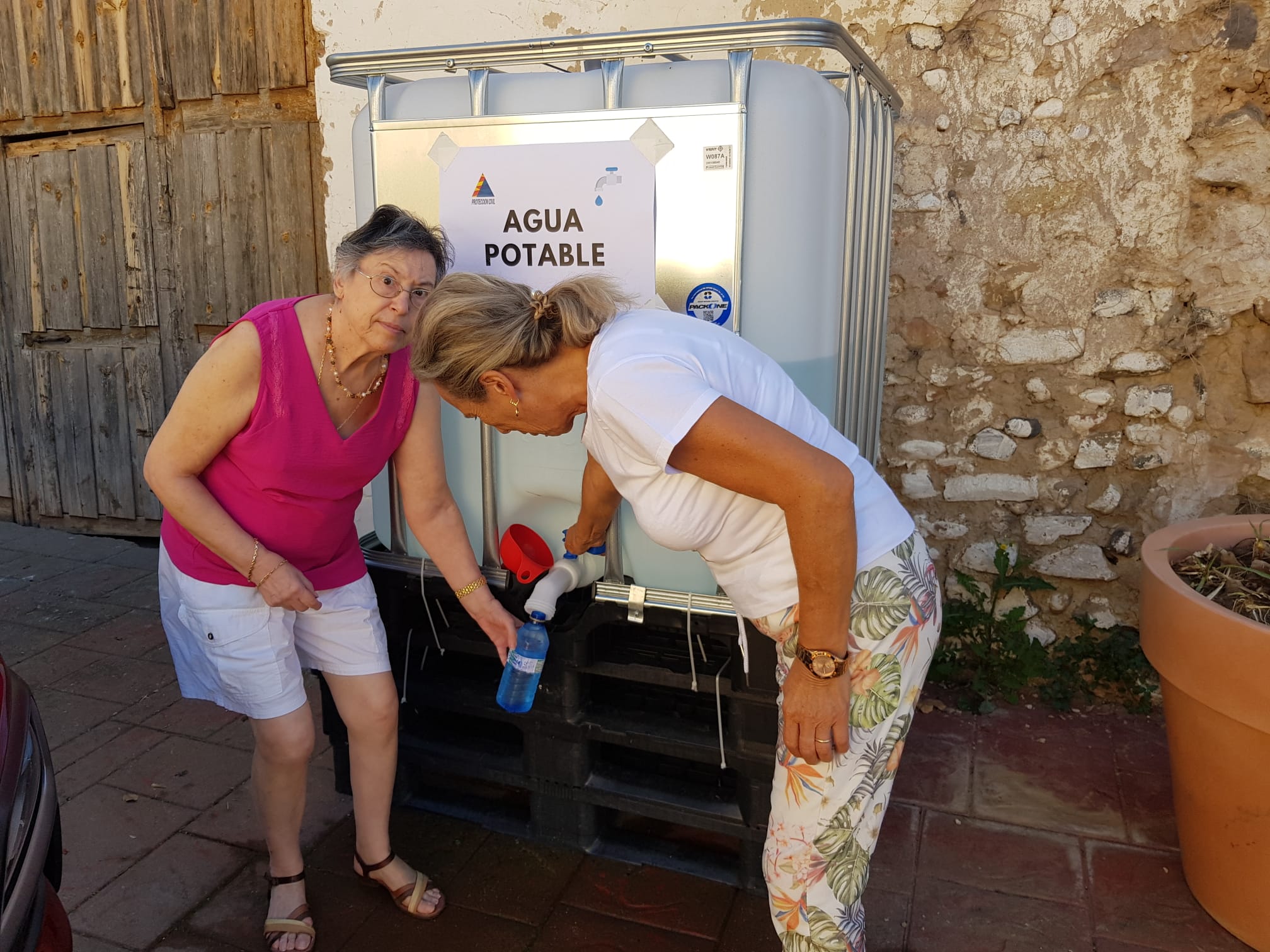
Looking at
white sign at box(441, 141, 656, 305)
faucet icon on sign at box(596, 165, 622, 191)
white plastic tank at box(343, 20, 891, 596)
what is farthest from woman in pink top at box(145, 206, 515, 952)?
faucet icon on sign at box(596, 165, 622, 191)

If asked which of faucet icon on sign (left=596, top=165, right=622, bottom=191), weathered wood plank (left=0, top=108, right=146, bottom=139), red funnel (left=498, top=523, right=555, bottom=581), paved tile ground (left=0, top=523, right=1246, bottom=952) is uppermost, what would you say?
weathered wood plank (left=0, top=108, right=146, bottom=139)

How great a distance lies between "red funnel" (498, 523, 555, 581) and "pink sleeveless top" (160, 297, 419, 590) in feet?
1.16

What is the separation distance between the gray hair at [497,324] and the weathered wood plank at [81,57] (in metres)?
4.21

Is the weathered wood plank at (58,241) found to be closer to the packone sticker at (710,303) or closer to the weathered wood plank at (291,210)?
the weathered wood plank at (291,210)

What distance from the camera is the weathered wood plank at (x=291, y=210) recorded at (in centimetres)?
448

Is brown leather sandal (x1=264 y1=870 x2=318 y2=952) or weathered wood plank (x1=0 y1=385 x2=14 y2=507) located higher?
weathered wood plank (x1=0 y1=385 x2=14 y2=507)

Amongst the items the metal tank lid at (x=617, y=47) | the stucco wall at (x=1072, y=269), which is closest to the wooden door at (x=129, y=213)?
the stucco wall at (x=1072, y=269)

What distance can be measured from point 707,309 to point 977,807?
180 cm

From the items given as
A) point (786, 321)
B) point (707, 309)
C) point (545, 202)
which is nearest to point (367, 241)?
point (545, 202)

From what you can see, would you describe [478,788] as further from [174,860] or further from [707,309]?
[707,309]

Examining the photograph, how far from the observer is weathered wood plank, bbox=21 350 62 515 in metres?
5.53

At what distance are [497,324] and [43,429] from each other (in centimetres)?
494

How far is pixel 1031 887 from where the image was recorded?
8.64 feet

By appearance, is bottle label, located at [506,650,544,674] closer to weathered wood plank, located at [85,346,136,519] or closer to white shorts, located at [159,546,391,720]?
white shorts, located at [159,546,391,720]
